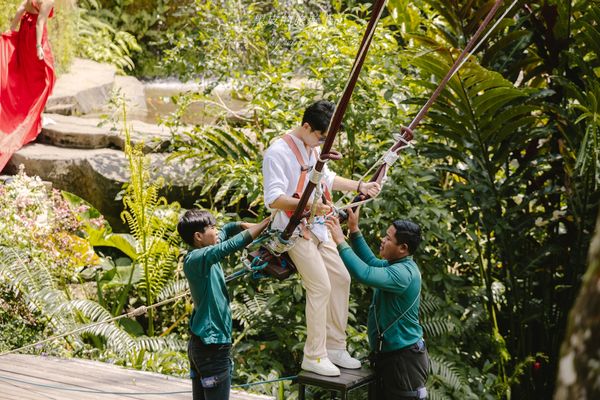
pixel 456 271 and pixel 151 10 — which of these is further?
pixel 151 10

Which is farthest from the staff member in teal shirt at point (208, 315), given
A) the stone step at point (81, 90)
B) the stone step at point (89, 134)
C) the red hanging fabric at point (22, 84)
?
the stone step at point (81, 90)

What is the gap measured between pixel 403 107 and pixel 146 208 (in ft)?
6.31

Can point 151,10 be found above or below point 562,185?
below

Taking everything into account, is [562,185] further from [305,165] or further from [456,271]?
[305,165]

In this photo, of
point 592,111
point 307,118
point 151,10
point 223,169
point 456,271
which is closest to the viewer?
point 307,118

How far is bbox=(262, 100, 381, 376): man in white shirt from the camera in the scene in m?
3.50

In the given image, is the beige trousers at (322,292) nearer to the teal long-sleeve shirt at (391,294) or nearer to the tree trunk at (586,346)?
the teal long-sleeve shirt at (391,294)

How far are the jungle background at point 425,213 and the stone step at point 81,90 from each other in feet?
9.41

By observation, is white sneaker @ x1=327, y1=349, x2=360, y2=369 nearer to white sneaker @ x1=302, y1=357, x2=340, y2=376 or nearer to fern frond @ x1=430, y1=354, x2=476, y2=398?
white sneaker @ x1=302, y1=357, x2=340, y2=376

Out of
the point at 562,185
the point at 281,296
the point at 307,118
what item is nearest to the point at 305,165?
the point at 307,118

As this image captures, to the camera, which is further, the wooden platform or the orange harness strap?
the wooden platform

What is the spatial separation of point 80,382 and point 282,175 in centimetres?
185

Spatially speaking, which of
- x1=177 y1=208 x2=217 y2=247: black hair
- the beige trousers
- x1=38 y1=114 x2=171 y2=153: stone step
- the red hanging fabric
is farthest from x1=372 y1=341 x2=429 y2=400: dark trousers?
the red hanging fabric

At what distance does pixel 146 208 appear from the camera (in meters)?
6.09
